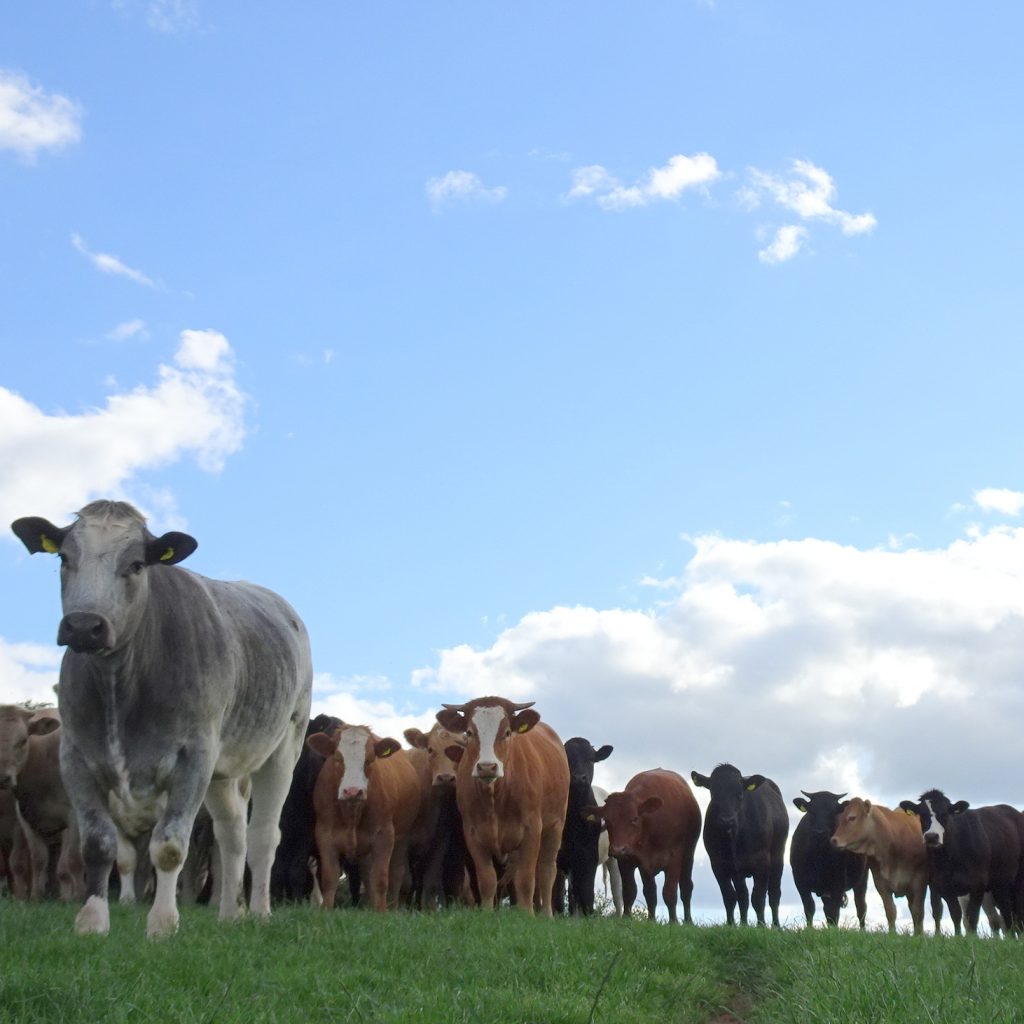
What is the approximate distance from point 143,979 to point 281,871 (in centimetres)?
873

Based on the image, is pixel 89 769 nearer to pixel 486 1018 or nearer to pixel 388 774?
pixel 486 1018

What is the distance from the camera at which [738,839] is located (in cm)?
1936

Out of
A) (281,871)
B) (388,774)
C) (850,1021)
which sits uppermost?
(388,774)

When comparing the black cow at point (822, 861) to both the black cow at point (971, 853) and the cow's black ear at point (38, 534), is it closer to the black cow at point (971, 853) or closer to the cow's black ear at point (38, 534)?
the black cow at point (971, 853)

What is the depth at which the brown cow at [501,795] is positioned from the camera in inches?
551

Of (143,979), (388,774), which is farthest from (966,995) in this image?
(388,774)

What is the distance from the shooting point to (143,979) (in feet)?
22.9

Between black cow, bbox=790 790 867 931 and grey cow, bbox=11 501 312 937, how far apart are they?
12.3m

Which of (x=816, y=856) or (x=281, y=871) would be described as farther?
(x=816, y=856)

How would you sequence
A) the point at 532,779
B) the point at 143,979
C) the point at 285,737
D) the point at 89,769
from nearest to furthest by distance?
the point at 143,979, the point at 89,769, the point at 285,737, the point at 532,779

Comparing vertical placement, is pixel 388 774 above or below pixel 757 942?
above

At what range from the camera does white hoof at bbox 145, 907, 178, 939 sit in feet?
29.9

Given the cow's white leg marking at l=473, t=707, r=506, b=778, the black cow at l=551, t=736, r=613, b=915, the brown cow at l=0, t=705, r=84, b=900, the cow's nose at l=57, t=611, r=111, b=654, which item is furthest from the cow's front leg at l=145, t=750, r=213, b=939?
the black cow at l=551, t=736, r=613, b=915

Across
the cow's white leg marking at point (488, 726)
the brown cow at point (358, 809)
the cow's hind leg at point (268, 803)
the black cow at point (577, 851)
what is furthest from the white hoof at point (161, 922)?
the black cow at point (577, 851)
